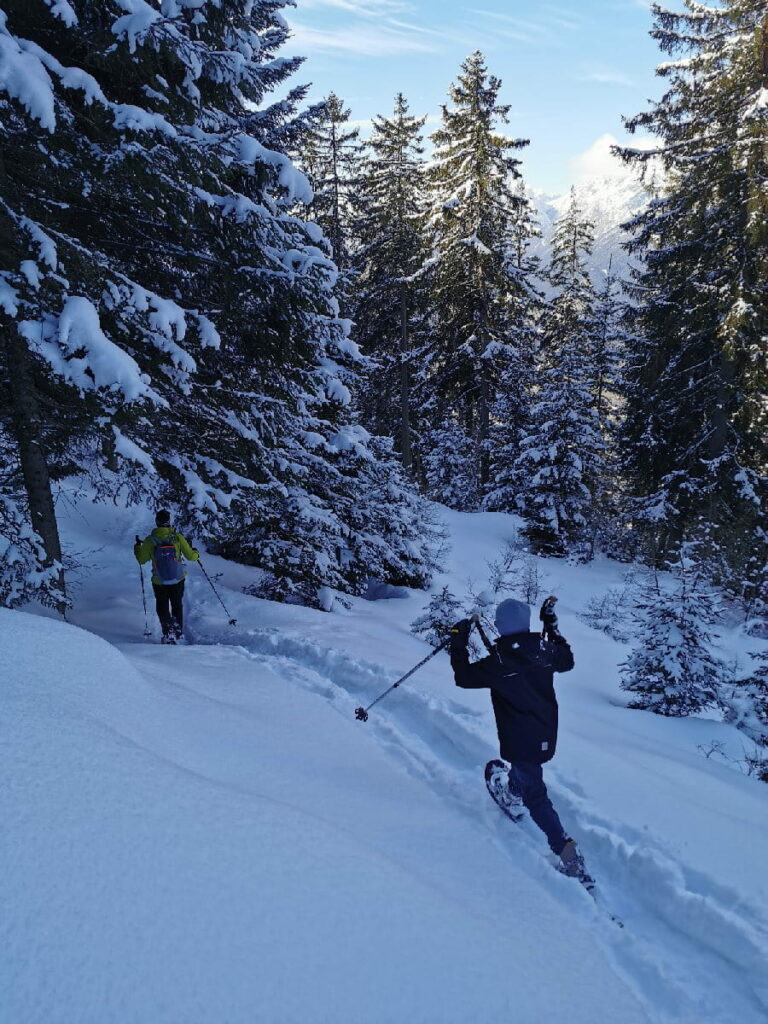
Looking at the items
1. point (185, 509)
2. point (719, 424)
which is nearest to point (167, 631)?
point (185, 509)

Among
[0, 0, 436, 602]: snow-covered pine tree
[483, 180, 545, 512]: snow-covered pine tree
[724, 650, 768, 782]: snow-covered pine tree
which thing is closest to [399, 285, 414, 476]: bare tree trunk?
[483, 180, 545, 512]: snow-covered pine tree

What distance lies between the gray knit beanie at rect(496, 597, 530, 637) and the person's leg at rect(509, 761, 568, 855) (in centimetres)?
104

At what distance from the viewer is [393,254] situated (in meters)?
27.6

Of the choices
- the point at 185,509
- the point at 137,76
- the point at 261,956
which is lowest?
the point at 261,956

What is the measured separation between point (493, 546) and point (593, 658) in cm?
1114

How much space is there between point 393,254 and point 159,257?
20942 millimetres

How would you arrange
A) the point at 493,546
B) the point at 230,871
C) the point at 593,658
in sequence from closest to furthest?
the point at 230,871 → the point at 593,658 → the point at 493,546

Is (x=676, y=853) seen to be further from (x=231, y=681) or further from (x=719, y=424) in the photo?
(x=719, y=424)

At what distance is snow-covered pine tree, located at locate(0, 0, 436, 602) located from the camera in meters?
6.10

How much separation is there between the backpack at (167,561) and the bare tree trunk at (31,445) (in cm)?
154

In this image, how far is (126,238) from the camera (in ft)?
27.2

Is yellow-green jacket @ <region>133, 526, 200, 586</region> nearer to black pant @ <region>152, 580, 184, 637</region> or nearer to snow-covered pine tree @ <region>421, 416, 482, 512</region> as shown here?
black pant @ <region>152, 580, 184, 637</region>

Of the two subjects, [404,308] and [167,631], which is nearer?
[167,631]

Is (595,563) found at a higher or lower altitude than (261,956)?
lower
